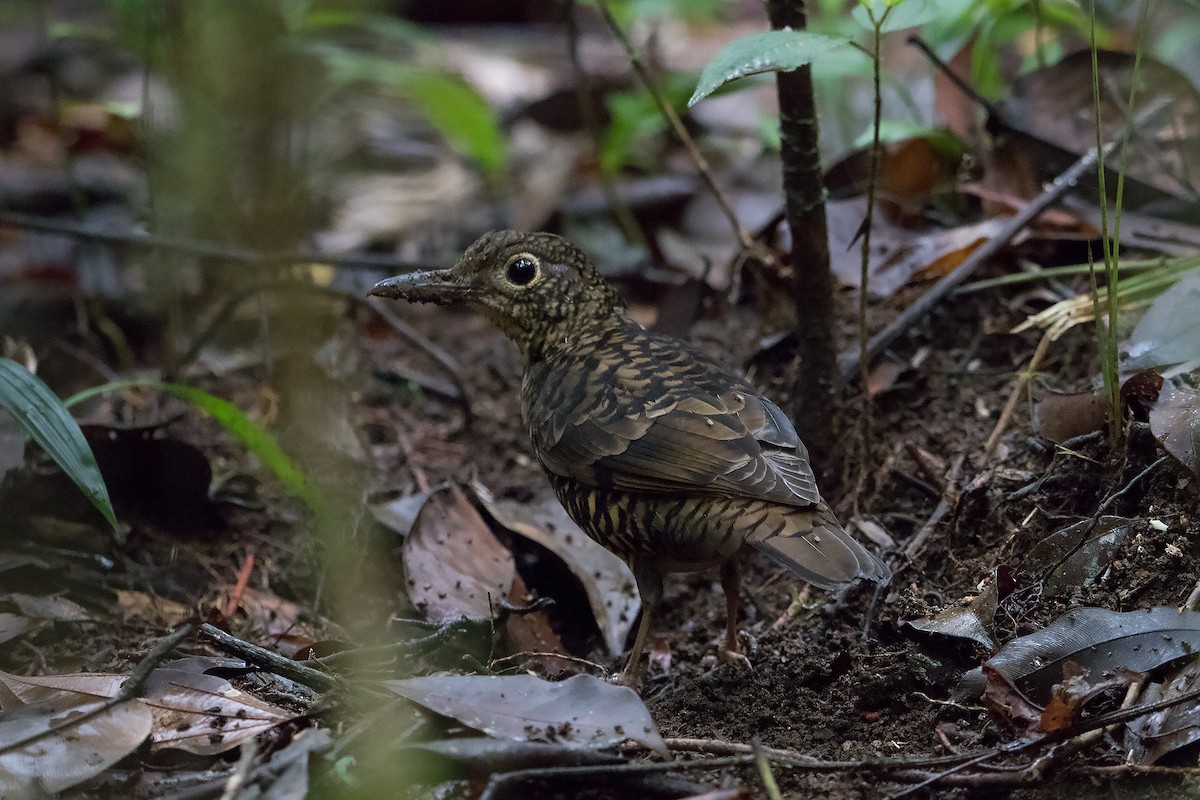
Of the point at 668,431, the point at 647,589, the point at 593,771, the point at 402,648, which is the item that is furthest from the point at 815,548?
the point at 402,648

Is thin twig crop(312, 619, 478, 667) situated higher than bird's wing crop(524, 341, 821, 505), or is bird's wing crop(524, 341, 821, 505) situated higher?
bird's wing crop(524, 341, 821, 505)

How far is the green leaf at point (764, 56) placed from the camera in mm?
2885

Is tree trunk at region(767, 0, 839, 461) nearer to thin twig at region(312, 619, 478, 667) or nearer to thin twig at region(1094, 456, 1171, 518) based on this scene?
thin twig at region(1094, 456, 1171, 518)

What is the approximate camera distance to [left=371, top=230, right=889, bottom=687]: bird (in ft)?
10.5

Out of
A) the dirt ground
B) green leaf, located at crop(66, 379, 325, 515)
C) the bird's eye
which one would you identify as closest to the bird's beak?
the bird's eye

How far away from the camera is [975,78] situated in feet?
18.1

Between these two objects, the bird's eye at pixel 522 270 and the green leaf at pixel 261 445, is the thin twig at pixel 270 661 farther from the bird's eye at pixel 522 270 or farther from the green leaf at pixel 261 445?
the bird's eye at pixel 522 270

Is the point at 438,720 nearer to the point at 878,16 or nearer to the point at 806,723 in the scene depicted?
the point at 806,723

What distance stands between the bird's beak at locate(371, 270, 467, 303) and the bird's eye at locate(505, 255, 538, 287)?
0.17 meters

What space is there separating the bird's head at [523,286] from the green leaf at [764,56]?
4.09 ft

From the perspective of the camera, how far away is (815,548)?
9.89ft

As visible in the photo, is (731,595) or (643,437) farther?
(731,595)

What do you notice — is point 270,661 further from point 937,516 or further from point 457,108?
point 457,108

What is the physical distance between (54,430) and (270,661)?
3.50 feet
